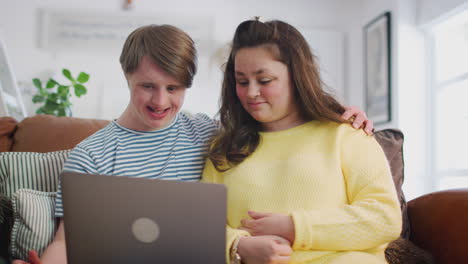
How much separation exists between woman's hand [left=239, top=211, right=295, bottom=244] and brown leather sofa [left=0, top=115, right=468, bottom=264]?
454 mm

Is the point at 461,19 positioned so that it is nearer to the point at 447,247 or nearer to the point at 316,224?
the point at 447,247

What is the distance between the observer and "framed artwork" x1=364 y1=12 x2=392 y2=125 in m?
3.27

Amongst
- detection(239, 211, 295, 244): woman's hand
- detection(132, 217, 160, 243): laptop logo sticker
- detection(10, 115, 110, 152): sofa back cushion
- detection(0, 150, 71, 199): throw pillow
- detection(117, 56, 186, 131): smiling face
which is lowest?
detection(239, 211, 295, 244): woman's hand

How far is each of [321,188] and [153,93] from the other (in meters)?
0.50

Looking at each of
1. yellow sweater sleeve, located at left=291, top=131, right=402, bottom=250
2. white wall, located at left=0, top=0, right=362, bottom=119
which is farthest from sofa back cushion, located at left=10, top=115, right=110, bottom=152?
white wall, located at left=0, top=0, right=362, bottom=119

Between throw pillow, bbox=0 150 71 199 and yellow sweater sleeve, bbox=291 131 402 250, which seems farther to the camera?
throw pillow, bbox=0 150 71 199

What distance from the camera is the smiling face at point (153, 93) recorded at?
117 cm

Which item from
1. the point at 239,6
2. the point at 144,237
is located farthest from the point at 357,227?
the point at 239,6

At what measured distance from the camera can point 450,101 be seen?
2.97 meters

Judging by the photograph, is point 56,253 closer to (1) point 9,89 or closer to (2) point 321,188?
(2) point 321,188

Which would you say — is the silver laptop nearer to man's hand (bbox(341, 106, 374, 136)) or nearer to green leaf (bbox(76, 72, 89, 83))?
man's hand (bbox(341, 106, 374, 136))

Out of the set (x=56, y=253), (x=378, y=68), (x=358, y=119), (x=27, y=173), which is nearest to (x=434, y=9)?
(x=378, y=68)

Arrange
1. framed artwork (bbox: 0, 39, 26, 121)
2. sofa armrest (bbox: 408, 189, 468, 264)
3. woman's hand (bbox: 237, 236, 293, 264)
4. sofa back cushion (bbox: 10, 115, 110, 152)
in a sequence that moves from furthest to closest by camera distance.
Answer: framed artwork (bbox: 0, 39, 26, 121) < sofa back cushion (bbox: 10, 115, 110, 152) < sofa armrest (bbox: 408, 189, 468, 264) < woman's hand (bbox: 237, 236, 293, 264)

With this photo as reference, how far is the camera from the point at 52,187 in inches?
52.9
